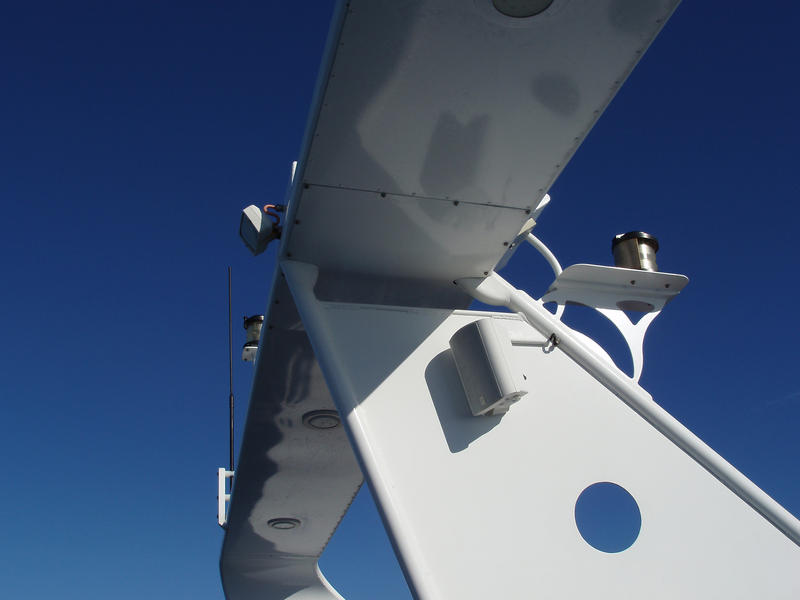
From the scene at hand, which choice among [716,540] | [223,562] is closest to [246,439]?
[223,562]

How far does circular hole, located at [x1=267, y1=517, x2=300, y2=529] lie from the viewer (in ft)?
17.9

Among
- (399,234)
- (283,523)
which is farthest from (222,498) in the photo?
(399,234)

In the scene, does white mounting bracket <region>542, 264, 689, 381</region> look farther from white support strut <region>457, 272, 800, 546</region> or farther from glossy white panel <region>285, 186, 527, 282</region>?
glossy white panel <region>285, 186, 527, 282</region>

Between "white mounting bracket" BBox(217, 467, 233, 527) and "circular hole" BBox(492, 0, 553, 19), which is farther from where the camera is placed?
"white mounting bracket" BBox(217, 467, 233, 527)

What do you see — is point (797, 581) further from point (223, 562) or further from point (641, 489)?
point (223, 562)

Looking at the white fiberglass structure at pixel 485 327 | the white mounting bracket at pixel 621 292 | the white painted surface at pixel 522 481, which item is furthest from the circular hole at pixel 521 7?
the white mounting bracket at pixel 621 292

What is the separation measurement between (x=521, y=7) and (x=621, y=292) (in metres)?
1.65

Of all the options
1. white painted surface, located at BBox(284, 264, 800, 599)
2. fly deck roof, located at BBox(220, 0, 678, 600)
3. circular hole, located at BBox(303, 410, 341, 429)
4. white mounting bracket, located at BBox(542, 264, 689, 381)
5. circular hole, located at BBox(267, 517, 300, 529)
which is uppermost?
circular hole, located at BBox(267, 517, 300, 529)

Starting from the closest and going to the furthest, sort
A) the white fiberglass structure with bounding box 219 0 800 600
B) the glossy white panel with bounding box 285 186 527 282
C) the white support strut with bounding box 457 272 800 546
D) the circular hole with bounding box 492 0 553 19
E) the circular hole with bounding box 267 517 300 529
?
1. the circular hole with bounding box 492 0 553 19
2. the white fiberglass structure with bounding box 219 0 800 600
3. the white support strut with bounding box 457 272 800 546
4. the glossy white panel with bounding box 285 186 527 282
5. the circular hole with bounding box 267 517 300 529

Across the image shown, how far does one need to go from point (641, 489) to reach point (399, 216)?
53.7 inches

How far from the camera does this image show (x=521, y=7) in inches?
71.4

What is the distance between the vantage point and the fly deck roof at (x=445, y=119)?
1880mm

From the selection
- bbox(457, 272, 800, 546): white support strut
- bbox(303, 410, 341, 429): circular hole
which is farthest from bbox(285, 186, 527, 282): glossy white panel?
bbox(303, 410, 341, 429): circular hole

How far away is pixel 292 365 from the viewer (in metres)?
3.54
